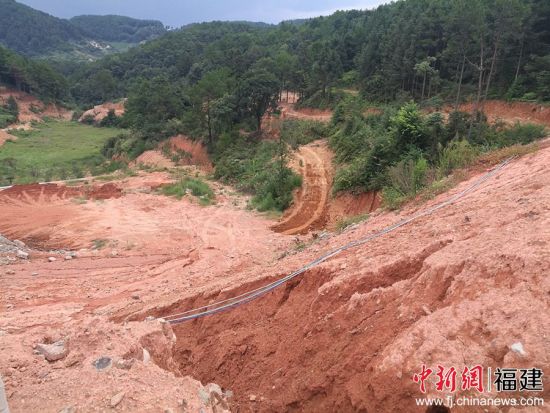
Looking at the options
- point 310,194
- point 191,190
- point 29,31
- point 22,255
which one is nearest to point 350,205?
point 310,194

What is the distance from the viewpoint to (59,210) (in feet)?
55.3

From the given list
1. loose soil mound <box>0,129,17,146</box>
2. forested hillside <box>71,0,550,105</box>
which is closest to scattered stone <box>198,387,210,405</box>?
forested hillside <box>71,0,550,105</box>

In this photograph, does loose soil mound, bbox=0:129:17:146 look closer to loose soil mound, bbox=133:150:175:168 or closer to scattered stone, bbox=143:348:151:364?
loose soil mound, bbox=133:150:175:168

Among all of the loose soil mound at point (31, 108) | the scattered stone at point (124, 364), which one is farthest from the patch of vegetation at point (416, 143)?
the loose soil mound at point (31, 108)

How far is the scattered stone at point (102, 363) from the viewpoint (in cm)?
414

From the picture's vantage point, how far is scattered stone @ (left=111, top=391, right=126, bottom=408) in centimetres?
350

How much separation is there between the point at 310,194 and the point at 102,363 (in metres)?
15.2

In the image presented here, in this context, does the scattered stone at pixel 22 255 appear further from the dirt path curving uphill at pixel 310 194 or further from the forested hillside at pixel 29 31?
the forested hillside at pixel 29 31

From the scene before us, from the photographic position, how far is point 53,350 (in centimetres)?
449

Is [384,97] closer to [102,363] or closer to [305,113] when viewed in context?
[305,113]

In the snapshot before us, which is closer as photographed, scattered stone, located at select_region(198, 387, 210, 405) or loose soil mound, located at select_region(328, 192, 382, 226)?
scattered stone, located at select_region(198, 387, 210, 405)

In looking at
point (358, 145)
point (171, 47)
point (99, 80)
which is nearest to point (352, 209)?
point (358, 145)

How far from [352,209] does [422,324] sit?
1305 cm

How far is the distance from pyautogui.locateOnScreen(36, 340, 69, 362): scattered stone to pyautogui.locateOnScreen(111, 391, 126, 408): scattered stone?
1.27 m
